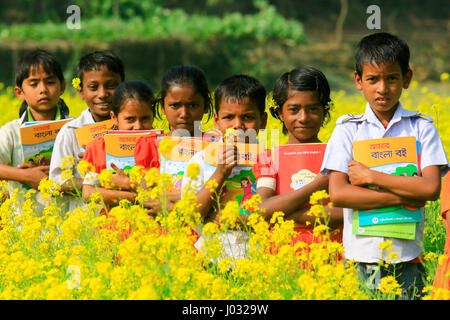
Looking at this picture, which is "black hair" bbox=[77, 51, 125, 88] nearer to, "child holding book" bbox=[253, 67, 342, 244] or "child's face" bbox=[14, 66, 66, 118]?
"child's face" bbox=[14, 66, 66, 118]

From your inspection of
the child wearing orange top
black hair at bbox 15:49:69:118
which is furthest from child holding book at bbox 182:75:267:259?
black hair at bbox 15:49:69:118

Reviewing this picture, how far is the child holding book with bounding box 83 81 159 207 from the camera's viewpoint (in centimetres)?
400

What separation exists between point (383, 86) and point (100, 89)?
2031mm

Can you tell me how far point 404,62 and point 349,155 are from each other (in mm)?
Answer: 545

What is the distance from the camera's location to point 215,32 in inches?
535

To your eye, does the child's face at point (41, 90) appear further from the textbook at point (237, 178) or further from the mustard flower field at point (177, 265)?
the textbook at point (237, 178)

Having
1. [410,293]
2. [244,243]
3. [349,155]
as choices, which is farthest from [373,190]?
[244,243]

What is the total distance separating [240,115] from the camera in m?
3.76

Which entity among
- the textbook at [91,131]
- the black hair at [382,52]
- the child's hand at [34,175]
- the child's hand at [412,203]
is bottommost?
the child's hand at [412,203]

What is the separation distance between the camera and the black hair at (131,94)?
424 cm

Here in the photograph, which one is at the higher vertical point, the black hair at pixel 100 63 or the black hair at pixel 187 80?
the black hair at pixel 100 63

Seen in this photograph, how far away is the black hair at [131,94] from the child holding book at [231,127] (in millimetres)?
557

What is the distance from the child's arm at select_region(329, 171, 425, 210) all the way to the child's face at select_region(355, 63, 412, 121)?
0.42 m

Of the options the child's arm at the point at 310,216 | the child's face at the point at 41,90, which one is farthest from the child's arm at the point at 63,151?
the child's arm at the point at 310,216
